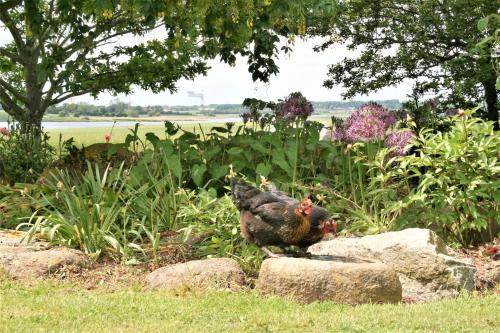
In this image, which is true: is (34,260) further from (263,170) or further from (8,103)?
(8,103)

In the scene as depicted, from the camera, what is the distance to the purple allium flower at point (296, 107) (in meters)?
10.4

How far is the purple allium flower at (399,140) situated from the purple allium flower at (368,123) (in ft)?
0.36

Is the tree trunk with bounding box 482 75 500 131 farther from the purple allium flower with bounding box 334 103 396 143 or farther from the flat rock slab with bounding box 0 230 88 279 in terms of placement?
the flat rock slab with bounding box 0 230 88 279

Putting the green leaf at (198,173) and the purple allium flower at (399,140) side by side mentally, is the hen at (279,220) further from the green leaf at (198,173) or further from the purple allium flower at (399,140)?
the green leaf at (198,173)

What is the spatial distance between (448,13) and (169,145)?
5.97m

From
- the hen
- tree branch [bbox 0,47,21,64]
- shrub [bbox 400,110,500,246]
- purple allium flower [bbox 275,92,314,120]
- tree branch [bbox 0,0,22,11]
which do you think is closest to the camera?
the hen

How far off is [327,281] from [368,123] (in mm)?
2859

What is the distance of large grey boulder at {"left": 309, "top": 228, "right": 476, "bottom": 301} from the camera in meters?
6.83

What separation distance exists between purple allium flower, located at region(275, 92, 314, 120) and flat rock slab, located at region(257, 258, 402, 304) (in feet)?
14.9

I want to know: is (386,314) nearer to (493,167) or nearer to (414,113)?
(493,167)

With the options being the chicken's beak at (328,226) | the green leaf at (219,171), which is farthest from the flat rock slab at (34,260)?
the chicken's beak at (328,226)

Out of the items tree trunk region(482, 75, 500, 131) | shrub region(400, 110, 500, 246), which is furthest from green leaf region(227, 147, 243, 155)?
tree trunk region(482, 75, 500, 131)

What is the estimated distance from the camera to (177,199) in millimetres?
8414

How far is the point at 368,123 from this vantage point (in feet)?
27.7
